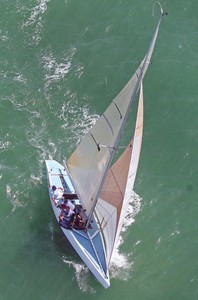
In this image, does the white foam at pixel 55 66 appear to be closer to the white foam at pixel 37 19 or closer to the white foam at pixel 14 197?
the white foam at pixel 37 19

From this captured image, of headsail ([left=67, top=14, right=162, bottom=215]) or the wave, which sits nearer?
headsail ([left=67, top=14, right=162, bottom=215])

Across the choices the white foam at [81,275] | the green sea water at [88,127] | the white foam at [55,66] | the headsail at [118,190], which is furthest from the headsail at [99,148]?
the white foam at [55,66]

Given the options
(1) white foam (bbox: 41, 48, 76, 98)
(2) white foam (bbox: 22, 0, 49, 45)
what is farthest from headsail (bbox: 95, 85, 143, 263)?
(2) white foam (bbox: 22, 0, 49, 45)

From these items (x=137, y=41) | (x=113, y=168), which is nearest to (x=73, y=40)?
(x=137, y=41)

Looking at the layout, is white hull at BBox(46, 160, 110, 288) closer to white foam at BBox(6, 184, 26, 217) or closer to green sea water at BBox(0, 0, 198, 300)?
green sea water at BBox(0, 0, 198, 300)

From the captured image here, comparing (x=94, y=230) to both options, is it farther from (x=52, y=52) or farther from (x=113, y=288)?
(x=52, y=52)

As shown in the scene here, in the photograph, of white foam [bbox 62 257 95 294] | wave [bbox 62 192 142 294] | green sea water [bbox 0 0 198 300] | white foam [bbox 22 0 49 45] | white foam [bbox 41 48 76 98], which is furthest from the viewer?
white foam [bbox 22 0 49 45]
